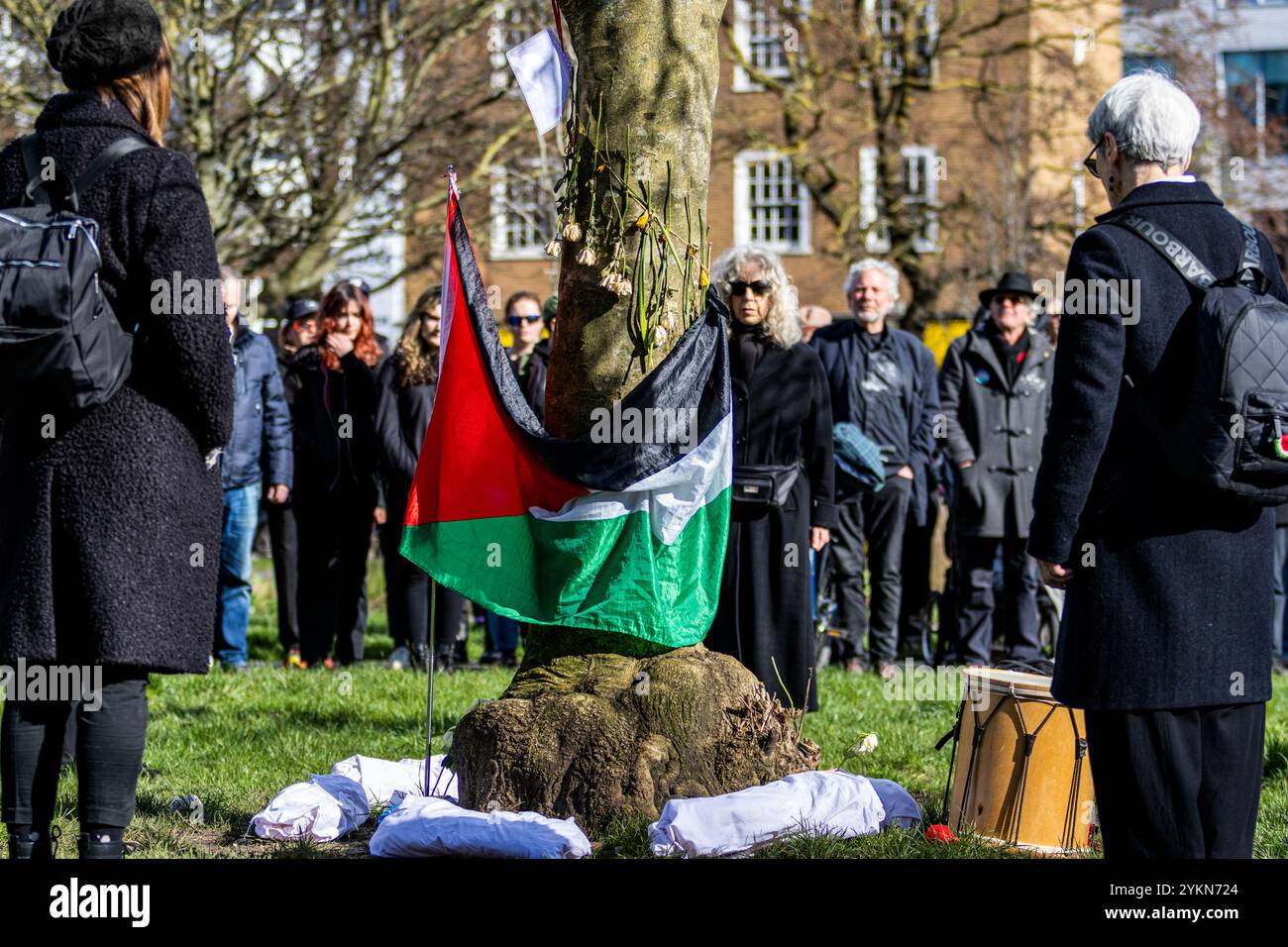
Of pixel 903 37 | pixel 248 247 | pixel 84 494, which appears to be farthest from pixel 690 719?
pixel 903 37

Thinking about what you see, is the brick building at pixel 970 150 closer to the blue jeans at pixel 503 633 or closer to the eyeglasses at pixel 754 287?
the blue jeans at pixel 503 633

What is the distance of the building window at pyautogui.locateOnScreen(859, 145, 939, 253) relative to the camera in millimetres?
27266

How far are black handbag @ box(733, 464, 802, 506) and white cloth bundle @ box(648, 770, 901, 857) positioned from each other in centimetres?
178

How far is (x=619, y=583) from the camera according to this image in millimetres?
5785

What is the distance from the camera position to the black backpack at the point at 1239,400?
3988 millimetres

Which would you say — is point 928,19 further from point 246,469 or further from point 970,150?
point 246,469

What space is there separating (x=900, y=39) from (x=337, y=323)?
1823 cm

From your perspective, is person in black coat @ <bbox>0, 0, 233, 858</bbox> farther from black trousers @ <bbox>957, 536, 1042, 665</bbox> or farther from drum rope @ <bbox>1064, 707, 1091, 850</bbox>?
black trousers @ <bbox>957, 536, 1042, 665</bbox>

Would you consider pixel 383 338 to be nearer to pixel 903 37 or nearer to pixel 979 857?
pixel 979 857

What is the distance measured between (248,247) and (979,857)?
54.5 feet

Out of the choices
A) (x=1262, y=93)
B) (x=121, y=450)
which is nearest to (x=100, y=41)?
(x=121, y=450)

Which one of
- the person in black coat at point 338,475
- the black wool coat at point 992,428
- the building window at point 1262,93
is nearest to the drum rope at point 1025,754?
the black wool coat at point 992,428

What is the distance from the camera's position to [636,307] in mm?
5895
